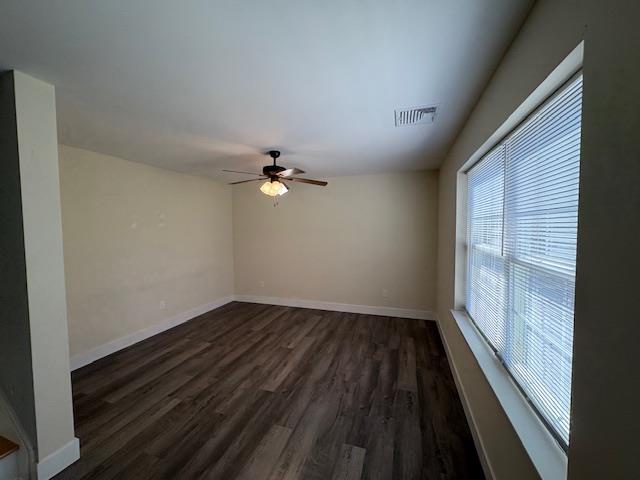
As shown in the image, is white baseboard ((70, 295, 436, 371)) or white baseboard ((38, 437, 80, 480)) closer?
white baseboard ((38, 437, 80, 480))

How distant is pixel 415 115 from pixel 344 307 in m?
3.37

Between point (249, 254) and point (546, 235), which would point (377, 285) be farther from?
point (546, 235)

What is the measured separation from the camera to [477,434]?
164cm

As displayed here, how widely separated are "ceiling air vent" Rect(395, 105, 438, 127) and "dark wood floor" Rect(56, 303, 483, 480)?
2.46 meters

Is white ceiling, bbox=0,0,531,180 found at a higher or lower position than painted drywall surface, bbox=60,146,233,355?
higher

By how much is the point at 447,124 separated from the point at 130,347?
4482 millimetres

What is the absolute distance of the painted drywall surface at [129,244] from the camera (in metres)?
2.71

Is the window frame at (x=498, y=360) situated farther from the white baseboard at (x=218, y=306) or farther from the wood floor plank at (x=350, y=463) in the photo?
the white baseboard at (x=218, y=306)

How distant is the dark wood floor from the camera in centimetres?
157

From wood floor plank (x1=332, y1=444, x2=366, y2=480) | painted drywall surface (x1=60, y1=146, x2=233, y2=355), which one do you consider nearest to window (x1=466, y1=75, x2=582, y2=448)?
wood floor plank (x1=332, y1=444, x2=366, y2=480)

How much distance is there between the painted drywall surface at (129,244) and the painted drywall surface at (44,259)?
4.82 feet

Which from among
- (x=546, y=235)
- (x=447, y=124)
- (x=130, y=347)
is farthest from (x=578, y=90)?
(x=130, y=347)

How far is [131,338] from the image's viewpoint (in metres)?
3.23

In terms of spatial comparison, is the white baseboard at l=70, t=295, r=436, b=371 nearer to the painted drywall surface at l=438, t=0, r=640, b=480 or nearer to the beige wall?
the beige wall
